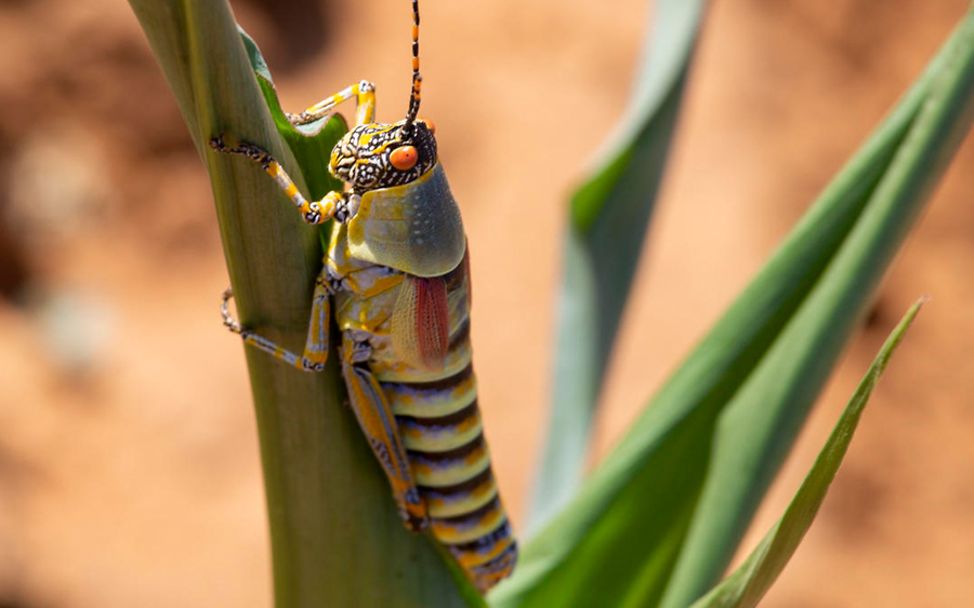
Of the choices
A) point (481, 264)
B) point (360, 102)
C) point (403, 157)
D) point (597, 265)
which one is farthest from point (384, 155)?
point (481, 264)

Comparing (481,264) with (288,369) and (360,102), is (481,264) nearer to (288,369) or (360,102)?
(360,102)

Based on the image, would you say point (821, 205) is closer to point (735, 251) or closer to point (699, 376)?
point (699, 376)

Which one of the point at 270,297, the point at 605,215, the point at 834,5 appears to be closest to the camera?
the point at 270,297

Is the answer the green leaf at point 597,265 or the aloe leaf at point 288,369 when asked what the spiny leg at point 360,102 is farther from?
the green leaf at point 597,265

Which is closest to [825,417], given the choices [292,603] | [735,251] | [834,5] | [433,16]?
[735,251]

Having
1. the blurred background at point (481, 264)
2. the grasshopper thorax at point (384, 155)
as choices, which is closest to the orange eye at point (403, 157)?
the grasshopper thorax at point (384, 155)

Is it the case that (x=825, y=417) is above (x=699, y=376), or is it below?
below
